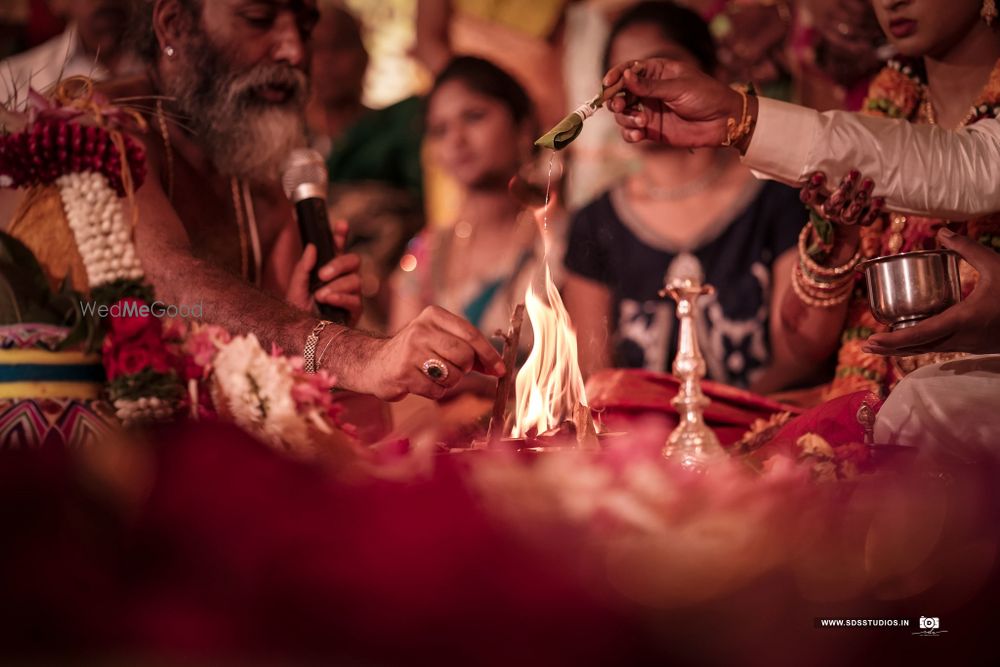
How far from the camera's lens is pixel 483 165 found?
441 centimetres

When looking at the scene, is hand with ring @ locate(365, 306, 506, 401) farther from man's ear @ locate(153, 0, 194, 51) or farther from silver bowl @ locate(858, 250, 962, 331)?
man's ear @ locate(153, 0, 194, 51)

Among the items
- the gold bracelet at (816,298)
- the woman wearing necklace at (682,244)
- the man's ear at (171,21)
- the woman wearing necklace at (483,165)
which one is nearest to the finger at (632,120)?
the gold bracelet at (816,298)

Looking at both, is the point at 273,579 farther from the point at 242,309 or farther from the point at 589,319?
the point at 589,319

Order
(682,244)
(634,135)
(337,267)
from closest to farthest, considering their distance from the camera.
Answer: (634,135)
(337,267)
(682,244)

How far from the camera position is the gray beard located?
9.53ft

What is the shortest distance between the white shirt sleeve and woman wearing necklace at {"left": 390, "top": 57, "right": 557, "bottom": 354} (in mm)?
2057

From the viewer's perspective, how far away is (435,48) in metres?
5.35

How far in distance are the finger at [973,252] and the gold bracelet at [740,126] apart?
1.56 feet

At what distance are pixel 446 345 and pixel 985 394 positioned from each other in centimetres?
105

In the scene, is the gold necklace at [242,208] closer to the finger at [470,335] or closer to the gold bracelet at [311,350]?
the gold bracelet at [311,350]

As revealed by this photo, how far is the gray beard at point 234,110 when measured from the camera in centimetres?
291

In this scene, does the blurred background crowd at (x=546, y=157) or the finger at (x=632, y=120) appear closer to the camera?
the finger at (x=632, y=120)

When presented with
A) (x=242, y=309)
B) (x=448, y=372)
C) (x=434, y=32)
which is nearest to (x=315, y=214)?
(x=242, y=309)

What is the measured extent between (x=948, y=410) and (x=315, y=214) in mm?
1536
